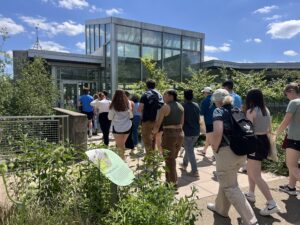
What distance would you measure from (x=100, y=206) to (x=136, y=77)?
16352 mm

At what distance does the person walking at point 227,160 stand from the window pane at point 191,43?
59.9 feet

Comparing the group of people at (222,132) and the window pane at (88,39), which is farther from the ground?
the window pane at (88,39)

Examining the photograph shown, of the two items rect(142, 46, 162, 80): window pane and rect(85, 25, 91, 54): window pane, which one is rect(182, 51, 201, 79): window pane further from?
rect(85, 25, 91, 54): window pane

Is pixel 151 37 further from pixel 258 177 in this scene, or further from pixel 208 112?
pixel 258 177

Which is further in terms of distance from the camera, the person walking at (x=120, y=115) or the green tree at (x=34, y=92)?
the green tree at (x=34, y=92)

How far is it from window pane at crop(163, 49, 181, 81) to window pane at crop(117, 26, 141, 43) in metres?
2.44

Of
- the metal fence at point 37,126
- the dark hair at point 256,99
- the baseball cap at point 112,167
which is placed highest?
the dark hair at point 256,99

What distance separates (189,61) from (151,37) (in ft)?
12.3

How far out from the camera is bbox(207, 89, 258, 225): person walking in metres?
3.48

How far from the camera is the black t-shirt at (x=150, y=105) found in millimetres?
5891

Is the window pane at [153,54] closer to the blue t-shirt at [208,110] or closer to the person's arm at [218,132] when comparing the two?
the blue t-shirt at [208,110]

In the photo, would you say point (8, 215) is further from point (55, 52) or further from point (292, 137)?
point (55, 52)

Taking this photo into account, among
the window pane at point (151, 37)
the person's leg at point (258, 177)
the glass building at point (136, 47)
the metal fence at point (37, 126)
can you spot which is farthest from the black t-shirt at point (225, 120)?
the window pane at point (151, 37)

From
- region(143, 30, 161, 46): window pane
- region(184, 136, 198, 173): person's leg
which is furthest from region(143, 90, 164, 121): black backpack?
region(143, 30, 161, 46): window pane
